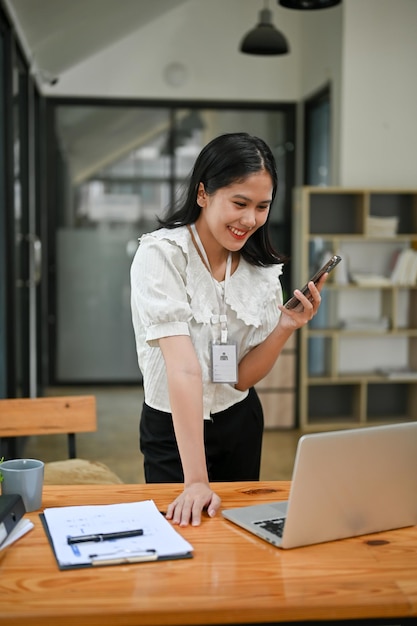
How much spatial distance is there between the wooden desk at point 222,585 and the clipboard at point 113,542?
0.02 metres

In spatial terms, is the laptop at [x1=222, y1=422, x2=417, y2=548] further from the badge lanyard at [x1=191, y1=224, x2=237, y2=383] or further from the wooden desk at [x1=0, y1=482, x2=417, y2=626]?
the badge lanyard at [x1=191, y1=224, x2=237, y2=383]

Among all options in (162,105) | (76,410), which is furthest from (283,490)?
(162,105)

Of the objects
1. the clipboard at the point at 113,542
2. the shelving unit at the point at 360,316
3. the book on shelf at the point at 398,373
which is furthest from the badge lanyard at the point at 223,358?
the book on shelf at the point at 398,373

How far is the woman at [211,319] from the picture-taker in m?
1.87

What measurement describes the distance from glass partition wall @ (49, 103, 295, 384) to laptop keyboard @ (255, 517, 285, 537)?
6.34 m

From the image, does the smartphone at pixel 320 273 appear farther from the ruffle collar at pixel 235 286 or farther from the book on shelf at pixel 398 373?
the book on shelf at pixel 398 373

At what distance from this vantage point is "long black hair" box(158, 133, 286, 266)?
193cm

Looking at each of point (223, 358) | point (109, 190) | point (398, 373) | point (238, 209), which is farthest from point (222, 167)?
point (109, 190)

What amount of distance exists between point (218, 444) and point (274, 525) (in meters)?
0.60

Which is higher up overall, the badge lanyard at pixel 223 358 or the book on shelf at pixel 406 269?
the book on shelf at pixel 406 269

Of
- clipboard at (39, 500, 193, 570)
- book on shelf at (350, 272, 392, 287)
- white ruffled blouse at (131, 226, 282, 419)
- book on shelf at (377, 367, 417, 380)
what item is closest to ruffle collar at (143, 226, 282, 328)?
white ruffled blouse at (131, 226, 282, 419)

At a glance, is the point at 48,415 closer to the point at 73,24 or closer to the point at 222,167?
the point at 222,167

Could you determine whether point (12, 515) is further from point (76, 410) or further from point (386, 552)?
point (76, 410)

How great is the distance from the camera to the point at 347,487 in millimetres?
1485
